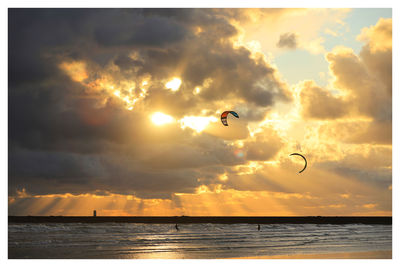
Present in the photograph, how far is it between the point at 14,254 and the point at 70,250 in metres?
5.02

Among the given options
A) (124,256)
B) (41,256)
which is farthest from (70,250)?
(124,256)
